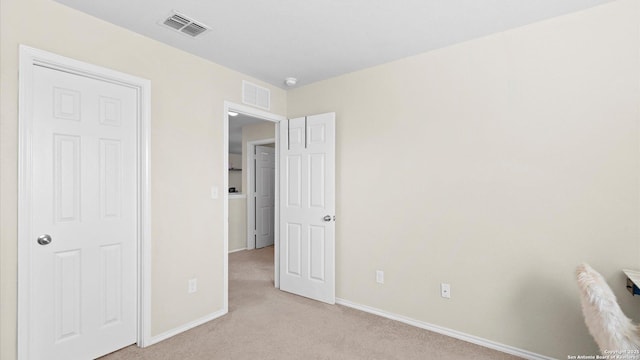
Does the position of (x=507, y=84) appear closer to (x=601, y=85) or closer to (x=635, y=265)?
(x=601, y=85)

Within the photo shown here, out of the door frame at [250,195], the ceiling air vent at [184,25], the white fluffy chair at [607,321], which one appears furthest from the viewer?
the door frame at [250,195]

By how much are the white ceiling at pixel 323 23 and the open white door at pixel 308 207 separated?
84 cm

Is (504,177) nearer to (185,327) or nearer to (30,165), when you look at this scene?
(185,327)

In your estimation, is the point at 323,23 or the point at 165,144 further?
the point at 165,144

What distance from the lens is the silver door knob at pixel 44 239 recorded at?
1.92 metres

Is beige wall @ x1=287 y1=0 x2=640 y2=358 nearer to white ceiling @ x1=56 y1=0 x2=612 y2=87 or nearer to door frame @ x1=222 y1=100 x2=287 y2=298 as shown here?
white ceiling @ x1=56 y1=0 x2=612 y2=87

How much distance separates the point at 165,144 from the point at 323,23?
1605 mm

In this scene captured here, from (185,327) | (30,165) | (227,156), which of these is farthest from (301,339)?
(30,165)

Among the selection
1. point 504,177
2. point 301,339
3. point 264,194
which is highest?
point 504,177

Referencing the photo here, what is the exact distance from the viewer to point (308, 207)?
3379 mm

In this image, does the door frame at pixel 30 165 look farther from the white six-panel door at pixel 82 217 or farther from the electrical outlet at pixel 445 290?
the electrical outlet at pixel 445 290

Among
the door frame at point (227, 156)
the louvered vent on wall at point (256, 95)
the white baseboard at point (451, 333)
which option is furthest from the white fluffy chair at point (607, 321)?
the louvered vent on wall at point (256, 95)

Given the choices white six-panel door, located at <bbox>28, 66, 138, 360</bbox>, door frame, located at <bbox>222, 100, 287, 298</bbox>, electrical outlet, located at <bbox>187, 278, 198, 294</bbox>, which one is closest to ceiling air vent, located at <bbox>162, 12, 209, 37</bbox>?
white six-panel door, located at <bbox>28, 66, 138, 360</bbox>

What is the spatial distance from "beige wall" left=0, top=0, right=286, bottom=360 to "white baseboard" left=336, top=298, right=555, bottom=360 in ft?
4.69
